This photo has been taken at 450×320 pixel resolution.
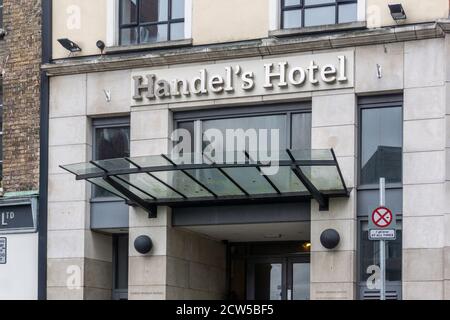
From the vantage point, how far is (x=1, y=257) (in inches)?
719

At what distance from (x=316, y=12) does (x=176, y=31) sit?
2.89 m

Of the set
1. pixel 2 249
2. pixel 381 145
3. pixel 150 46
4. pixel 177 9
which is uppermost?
pixel 177 9

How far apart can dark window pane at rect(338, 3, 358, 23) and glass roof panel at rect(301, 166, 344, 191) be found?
2.95 metres

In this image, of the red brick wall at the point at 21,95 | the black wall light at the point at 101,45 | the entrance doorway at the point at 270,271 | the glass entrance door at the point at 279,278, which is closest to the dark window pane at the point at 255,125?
the black wall light at the point at 101,45

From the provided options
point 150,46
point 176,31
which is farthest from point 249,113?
point 150,46

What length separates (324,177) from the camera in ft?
49.6

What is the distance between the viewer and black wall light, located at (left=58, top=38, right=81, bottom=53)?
17625 millimetres

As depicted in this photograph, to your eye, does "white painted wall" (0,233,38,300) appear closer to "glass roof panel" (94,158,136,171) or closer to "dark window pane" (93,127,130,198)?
"dark window pane" (93,127,130,198)

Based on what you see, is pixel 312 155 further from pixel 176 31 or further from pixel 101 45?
pixel 101 45

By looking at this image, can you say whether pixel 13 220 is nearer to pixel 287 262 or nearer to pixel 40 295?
pixel 40 295

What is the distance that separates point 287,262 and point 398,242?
12.1 feet

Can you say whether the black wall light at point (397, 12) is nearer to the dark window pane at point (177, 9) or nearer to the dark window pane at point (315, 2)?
the dark window pane at point (315, 2)

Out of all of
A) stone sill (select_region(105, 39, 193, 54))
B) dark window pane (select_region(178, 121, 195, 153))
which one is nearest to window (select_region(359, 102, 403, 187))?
dark window pane (select_region(178, 121, 195, 153))

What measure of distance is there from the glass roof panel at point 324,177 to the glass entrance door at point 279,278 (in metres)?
3.20
